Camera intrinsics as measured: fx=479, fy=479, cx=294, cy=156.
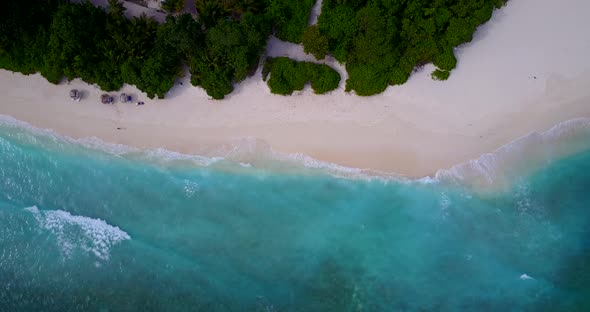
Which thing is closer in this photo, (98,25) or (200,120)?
(98,25)

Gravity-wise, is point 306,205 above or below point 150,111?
below

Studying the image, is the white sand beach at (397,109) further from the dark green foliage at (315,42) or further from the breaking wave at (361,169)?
the dark green foliage at (315,42)

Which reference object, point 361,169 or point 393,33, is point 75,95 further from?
point 393,33

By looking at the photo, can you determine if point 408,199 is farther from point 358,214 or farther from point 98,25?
point 98,25

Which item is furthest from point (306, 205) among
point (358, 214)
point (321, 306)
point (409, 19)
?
point (409, 19)

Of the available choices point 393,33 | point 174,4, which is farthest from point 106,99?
point 393,33

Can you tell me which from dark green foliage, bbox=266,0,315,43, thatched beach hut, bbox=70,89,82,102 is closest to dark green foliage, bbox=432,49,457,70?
Answer: dark green foliage, bbox=266,0,315,43

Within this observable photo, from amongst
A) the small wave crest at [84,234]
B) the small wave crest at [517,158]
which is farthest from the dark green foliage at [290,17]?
the small wave crest at [84,234]
